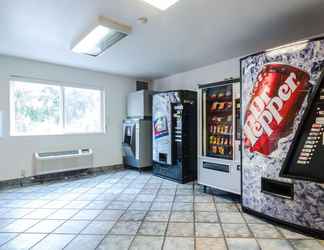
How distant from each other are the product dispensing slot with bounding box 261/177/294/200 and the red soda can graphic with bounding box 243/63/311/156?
0.32 metres

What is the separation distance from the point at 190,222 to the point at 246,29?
2510mm

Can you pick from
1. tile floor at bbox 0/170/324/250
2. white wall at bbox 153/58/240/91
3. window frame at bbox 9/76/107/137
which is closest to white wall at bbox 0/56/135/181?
window frame at bbox 9/76/107/137

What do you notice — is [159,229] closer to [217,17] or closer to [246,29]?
[217,17]

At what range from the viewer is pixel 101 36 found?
2.83 meters

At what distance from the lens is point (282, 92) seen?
7.62 ft

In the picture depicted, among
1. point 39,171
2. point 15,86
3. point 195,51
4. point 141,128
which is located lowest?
point 39,171

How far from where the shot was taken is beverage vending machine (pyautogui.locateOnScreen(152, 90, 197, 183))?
417 cm

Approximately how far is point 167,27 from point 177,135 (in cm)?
209

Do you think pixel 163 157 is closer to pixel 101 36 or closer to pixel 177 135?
pixel 177 135

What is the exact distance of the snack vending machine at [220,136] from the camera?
3.11 meters

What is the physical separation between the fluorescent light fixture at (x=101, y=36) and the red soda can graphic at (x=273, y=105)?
5.79 feet

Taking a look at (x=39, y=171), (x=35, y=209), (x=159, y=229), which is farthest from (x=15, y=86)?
(x=159, y=229)

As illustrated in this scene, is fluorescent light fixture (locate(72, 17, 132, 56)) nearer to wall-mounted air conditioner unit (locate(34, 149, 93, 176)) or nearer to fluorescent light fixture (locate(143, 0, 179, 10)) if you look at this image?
fluorescent light fixture (locate(143, 0, 179, 10))

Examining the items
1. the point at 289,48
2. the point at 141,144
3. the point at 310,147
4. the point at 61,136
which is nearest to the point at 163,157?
the point at 141,144
